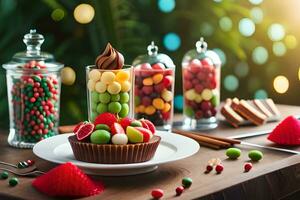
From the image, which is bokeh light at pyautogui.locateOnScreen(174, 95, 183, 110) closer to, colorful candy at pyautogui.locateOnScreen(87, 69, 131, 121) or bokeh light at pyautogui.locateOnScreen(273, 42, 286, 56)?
bokeh light at pyautogui.locateOnScreen(273, 42, 286, 56)

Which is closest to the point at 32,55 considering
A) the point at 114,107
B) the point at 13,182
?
the point at 114,107

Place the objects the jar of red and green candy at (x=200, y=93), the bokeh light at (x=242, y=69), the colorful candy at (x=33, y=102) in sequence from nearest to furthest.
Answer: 1. the colorful candy at (x=33, y=102)
2. the jar of red and green candy at (x=200, y=93)
3. the bokeh light at (x=242, y=69)

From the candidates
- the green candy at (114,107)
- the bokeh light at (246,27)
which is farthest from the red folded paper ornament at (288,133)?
the bokeh light at (246,27)

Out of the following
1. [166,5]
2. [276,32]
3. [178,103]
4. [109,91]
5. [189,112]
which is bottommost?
[178,103]

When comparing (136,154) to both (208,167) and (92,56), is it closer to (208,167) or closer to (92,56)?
(208,167)

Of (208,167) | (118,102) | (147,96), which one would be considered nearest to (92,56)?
(147,96)

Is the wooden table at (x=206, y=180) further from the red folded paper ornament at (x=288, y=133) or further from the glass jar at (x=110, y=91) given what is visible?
the glass jar at (x=110, y=91)

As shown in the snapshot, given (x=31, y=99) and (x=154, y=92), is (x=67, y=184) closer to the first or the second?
(x=31, y=99)
